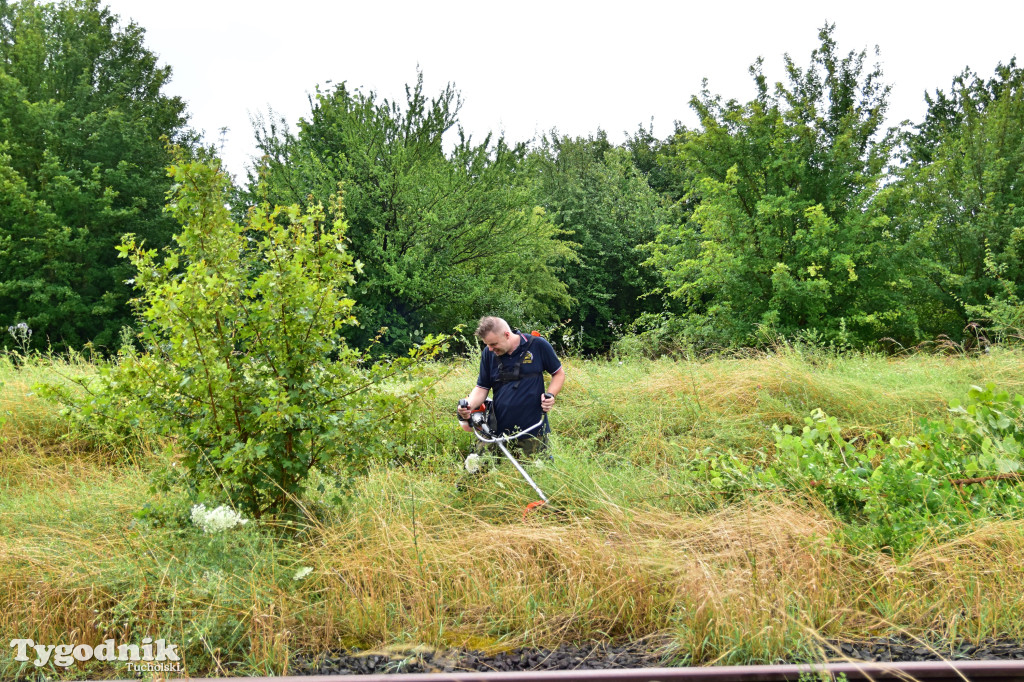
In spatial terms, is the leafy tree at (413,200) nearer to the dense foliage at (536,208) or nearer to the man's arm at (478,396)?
the dense foliage at (536,208)

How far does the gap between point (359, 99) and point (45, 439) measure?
1487 centimetres

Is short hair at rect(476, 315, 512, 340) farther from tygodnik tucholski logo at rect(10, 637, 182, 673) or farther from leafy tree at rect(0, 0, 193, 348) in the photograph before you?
leafy tree at rect(0, 0, 193, 348)

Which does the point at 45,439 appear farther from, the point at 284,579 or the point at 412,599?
the point at 412,599

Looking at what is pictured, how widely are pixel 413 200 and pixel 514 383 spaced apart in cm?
1266

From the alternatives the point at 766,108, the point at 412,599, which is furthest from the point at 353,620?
the point at 766,108

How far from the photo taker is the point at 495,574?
410 cm

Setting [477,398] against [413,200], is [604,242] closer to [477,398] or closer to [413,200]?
[413,200]

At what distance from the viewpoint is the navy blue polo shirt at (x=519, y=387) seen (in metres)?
6.32

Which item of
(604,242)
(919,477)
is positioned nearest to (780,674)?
(919,477)

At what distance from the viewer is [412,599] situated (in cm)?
384

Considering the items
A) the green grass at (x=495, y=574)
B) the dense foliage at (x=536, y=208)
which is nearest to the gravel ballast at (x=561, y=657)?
the green grass at (x=495, y=574)

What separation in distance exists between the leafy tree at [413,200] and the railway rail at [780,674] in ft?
45.7

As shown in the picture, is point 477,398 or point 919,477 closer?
point 919,477

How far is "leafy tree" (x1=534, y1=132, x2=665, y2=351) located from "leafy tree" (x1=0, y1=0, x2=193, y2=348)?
14.9 m
